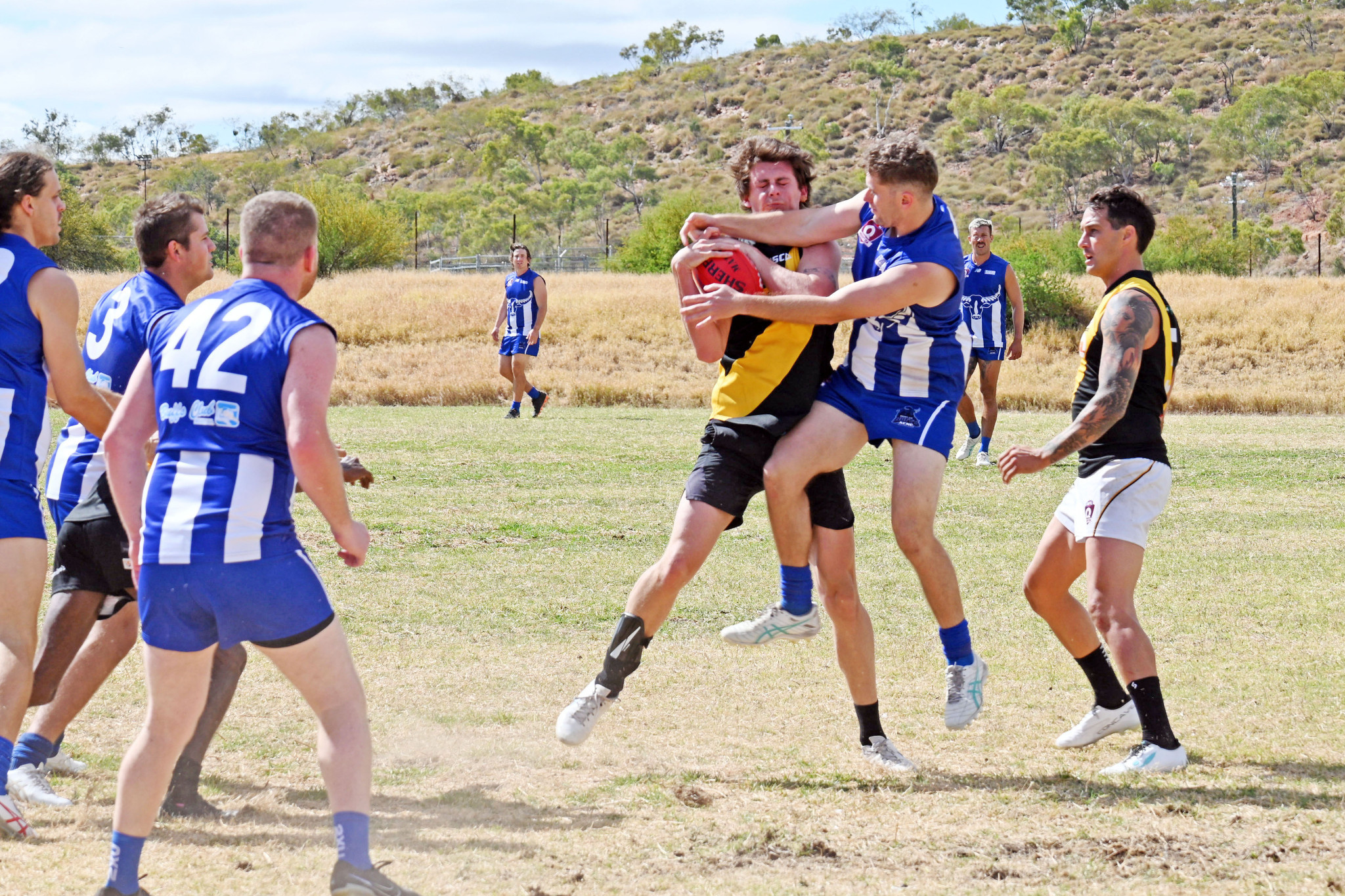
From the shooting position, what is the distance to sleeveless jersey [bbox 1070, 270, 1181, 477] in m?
4.66

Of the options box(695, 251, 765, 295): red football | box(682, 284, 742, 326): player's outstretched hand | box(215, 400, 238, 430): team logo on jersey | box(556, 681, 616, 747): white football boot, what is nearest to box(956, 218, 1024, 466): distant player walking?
box(695, 251, 765, 295): red football

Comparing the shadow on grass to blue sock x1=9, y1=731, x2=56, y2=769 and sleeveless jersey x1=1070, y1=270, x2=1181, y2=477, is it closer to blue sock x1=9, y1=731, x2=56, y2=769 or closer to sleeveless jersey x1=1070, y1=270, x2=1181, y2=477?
blue sock x1=9, y1=731, x2=56, y2=769

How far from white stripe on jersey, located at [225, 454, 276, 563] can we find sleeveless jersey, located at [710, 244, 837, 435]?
1.94 meters

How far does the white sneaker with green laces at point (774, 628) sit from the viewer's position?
4812 mm

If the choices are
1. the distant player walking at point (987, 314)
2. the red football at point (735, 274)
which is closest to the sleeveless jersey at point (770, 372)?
the red football at point (735, 274)

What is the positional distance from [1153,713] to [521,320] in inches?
576

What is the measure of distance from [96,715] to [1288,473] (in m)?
11.8

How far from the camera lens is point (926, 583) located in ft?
15.5

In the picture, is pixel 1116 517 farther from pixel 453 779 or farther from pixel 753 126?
pixel 753 126

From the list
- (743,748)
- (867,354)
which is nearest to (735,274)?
(867,354)

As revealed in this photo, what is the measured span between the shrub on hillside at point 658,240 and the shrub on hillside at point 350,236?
995 cm

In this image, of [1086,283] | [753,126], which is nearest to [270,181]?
[753,126]

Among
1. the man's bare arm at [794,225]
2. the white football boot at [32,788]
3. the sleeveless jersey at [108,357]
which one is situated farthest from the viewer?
the man's bare arm at [794,225]

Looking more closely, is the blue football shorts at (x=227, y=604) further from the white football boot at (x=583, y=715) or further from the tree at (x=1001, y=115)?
the tree at (x=1001, y=115)
